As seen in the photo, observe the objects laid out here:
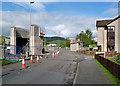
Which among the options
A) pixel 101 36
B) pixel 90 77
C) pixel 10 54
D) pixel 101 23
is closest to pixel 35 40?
pixel 10 54

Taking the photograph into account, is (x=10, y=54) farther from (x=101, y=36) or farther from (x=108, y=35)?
(x=101, y=36)

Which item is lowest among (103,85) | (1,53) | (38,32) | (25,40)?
(103,85)

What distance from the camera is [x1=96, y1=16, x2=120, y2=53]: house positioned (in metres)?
32.7

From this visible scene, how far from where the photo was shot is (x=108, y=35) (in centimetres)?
3478

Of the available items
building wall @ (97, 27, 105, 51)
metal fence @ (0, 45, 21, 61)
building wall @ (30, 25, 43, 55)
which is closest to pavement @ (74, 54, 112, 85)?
metal fence @ (0, 45, 21, 61)

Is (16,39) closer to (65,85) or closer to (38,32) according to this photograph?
(38,32)

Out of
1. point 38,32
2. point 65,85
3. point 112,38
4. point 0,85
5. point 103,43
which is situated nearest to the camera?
point 0,85

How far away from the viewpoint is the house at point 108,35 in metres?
32.7

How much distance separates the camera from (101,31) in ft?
132

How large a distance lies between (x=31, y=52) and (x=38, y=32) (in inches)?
197

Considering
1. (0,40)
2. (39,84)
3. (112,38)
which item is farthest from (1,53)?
(112,38)

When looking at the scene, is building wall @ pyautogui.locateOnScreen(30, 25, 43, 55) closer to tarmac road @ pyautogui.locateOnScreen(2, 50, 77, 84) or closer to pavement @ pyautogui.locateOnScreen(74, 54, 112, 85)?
tarmac road @ pyautogui.locateOnScreen(2, 50, 77, 84)

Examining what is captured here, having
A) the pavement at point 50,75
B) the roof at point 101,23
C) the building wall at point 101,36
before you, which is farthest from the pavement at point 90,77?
the roof at point 101,23

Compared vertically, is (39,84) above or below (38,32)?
below
